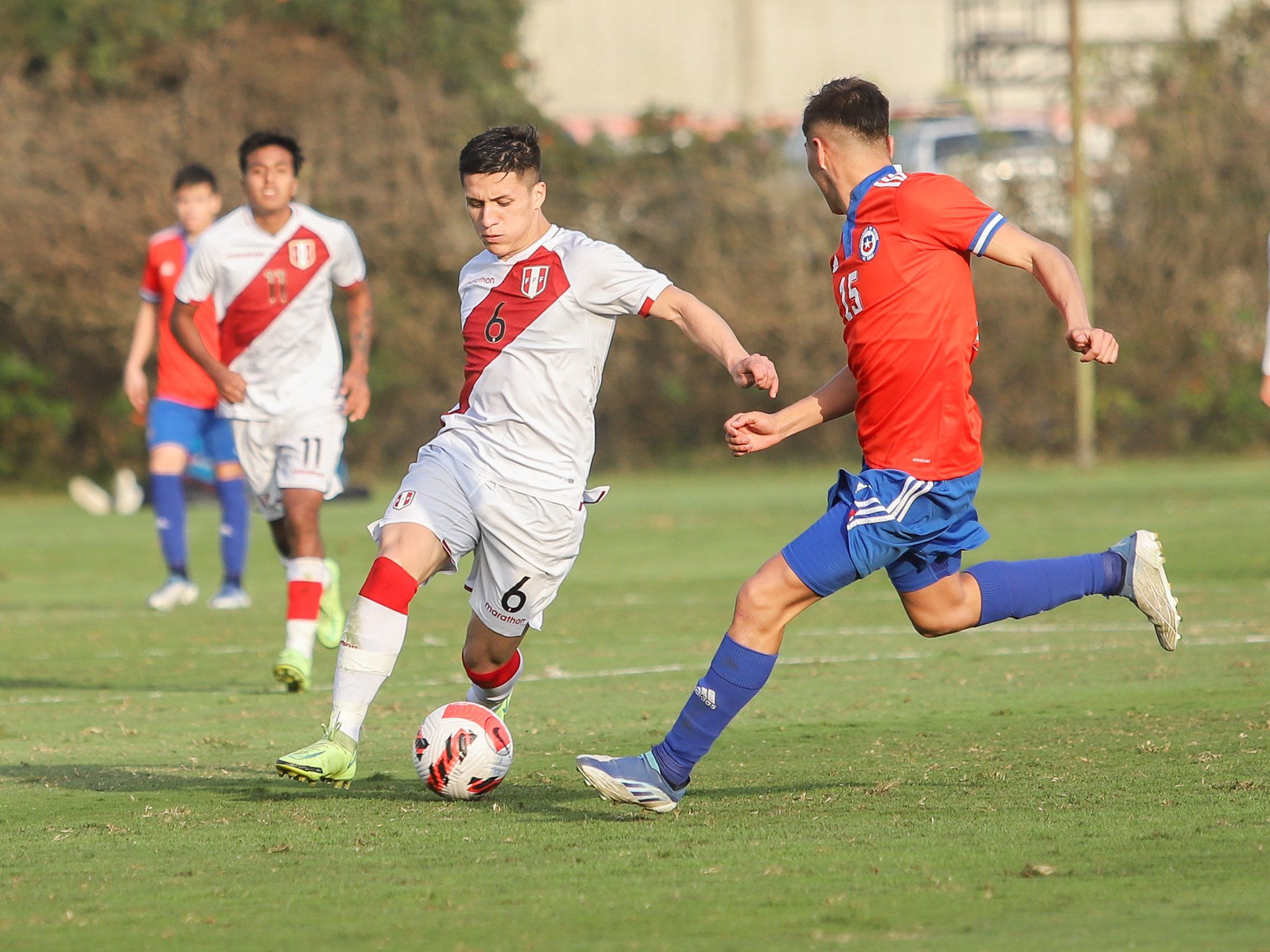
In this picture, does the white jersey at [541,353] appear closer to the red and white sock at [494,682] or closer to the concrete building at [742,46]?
the red and white sock at [494,682]

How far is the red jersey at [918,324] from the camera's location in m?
5.19

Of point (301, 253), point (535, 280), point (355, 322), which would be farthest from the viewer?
point (355, 322)

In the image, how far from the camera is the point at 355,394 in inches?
328

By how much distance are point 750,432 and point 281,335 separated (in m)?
3.94

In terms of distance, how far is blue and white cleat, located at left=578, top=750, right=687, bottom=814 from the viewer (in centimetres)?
502

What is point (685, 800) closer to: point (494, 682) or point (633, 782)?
point (633, 782)

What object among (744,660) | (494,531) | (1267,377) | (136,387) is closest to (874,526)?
(744,660)

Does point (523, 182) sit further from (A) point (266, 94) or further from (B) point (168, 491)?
(A) point (266, 94)

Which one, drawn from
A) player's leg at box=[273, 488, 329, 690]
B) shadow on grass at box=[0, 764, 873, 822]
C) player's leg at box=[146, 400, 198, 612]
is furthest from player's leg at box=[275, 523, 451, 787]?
player's leg at box=[146, 400, 198, 612]

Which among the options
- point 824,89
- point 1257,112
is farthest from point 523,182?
point 1257,112

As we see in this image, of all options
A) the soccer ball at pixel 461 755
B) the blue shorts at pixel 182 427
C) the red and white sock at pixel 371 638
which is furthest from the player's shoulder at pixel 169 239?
the soccer ball at pixel 461 755

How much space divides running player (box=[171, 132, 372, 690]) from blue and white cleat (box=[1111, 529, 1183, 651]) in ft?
12.5

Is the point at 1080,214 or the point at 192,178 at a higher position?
the point at 192,178

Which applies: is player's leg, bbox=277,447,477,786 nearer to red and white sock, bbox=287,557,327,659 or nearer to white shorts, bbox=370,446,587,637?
white shorts, bbox=370,446,587,637
